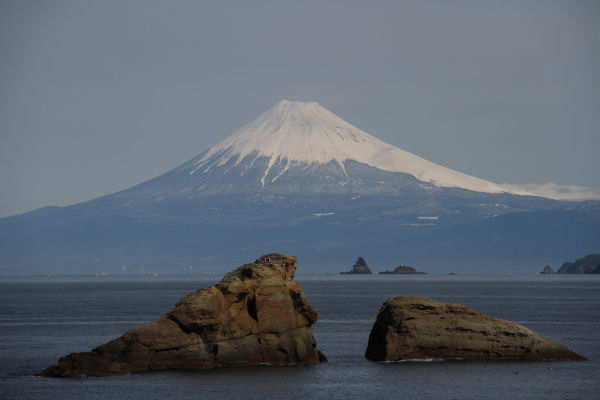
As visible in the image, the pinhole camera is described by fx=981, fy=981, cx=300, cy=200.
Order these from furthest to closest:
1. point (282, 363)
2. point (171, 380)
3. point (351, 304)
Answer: point (351, 304), point (282, 363), point (171, 380)

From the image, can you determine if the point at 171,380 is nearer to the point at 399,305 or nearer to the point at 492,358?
the point at 399,305

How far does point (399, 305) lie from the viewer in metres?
48.2

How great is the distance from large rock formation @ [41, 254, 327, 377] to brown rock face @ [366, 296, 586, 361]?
416cm

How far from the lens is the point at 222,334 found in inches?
1807

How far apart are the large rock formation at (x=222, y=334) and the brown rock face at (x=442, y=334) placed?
13.7 ft

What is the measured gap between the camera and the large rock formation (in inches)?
1769

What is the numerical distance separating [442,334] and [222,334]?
10.9m

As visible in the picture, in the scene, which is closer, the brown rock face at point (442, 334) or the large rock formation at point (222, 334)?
the large rock formation at point (222, 334)

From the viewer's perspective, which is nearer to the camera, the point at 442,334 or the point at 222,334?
the point at 222,334

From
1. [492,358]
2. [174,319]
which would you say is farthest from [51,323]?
[492,358]

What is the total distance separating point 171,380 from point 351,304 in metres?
69.4

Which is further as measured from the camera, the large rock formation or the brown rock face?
the brown rock face

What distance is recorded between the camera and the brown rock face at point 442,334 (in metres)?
48.0

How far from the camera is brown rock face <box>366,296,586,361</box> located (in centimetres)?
4800
